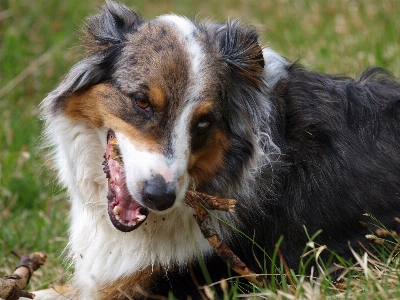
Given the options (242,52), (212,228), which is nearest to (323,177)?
(212,228)

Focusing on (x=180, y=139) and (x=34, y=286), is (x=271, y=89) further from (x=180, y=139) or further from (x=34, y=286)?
(x=34, y=286)

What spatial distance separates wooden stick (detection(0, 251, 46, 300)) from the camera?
413 centimetres

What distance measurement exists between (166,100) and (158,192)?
537 mm

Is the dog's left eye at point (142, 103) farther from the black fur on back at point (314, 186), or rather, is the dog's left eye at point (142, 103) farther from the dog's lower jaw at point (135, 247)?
the black fur on back at point (314, 186)

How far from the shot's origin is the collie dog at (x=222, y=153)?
155 inches

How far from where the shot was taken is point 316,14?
930cm

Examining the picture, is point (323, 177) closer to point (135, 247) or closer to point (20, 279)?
point (135, 247)

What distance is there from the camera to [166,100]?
3746mm

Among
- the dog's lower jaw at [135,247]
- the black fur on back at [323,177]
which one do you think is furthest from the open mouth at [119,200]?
the black fur on back at [323,177]

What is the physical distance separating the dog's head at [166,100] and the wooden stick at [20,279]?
82 centimetres

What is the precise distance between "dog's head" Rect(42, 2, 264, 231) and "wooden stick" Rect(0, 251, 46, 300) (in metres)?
0.82

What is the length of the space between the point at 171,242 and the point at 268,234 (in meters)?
0.58

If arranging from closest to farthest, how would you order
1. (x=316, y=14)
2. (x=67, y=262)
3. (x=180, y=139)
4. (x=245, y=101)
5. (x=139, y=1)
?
(x=180, y=139), (x=245, y=101), (x=67, y=262), (x=316, y=14), (x=139, y=1)

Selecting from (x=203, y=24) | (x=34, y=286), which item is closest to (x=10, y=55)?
(x=34, y=286)
